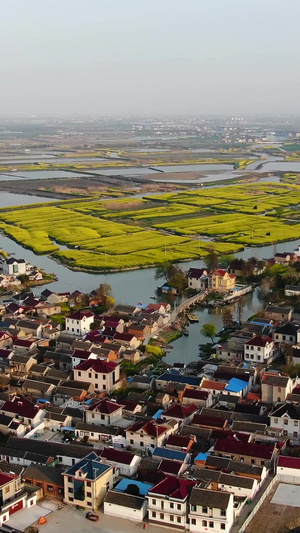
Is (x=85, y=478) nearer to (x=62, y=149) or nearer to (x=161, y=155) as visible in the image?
(x=161, y=155)

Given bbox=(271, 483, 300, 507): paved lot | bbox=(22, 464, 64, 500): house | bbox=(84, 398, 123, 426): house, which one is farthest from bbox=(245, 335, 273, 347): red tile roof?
bbox=(22, 464, 64, 500): house

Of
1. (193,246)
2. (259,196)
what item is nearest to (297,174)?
(259,196)

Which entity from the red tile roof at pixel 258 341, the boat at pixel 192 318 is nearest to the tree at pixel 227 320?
the boat at pixel 192 318

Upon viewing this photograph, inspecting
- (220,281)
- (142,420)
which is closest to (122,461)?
(142,420)

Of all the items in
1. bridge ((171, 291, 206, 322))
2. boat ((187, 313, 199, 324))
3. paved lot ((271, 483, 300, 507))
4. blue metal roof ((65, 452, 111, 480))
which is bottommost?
paved lot ((271, 483, 300, 507))

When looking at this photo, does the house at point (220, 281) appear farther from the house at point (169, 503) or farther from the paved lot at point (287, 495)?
the house at point (169, 503)

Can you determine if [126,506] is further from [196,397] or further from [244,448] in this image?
[196,397]

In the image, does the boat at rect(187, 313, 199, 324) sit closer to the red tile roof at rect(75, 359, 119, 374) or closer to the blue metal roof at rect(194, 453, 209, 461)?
the red tile roof at rect(75, 359, 119, 374)
